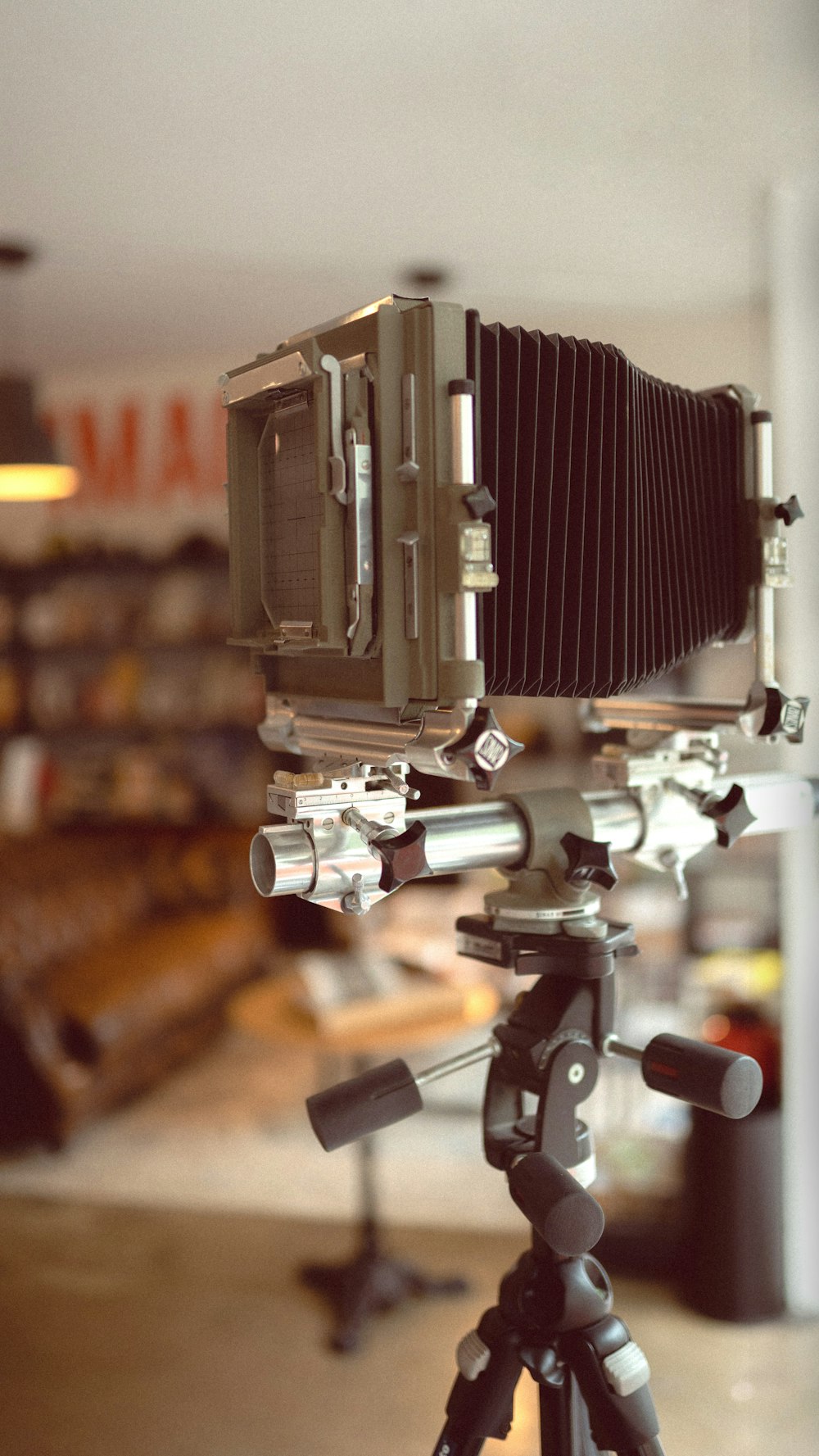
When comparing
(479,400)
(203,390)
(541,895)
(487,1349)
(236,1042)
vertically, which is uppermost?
(203,390)

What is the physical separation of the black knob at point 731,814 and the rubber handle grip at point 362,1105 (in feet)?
1.31

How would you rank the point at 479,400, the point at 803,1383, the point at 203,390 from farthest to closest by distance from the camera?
the point at 203,390, the point at 803,1383, the point at 479,400

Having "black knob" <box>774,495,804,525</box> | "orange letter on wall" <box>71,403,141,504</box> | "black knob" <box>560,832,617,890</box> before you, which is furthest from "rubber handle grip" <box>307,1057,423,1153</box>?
"orange letter on wall" <box>71,403,141,504</box>

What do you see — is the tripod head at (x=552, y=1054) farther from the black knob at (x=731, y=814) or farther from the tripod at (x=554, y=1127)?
the black knob at (x=731, y=814)

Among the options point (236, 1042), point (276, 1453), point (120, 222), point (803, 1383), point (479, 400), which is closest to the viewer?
point (479, 400)

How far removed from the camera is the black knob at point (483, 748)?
953 mm

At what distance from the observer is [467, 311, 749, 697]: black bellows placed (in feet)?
3.45

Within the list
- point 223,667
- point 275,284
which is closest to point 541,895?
point 275,284

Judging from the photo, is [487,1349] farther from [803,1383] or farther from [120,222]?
[120,222]

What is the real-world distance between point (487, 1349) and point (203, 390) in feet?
16.3

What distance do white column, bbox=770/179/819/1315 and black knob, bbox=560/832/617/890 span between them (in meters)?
1.47

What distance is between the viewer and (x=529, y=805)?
1.08 meters

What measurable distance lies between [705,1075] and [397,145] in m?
2.41

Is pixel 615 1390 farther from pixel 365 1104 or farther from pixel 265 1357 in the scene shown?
pixel 265 1357
